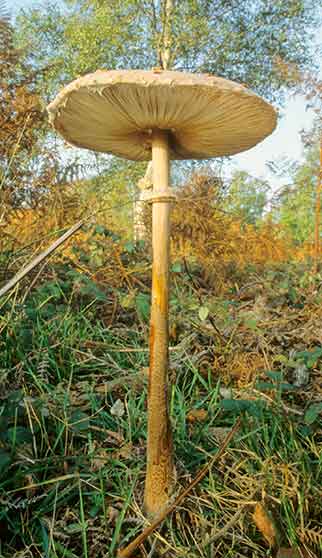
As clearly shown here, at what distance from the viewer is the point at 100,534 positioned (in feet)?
4.73

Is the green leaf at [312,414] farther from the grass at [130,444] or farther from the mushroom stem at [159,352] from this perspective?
the mushroom stem at [159,352]

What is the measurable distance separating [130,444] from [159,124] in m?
1.17

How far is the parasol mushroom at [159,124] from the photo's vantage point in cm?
128

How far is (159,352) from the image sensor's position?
156 cm

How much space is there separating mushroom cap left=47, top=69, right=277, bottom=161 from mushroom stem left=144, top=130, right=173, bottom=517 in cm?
14

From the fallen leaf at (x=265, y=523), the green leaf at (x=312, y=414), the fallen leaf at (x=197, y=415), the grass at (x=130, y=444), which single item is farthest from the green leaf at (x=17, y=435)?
the green leaf at (x=312, y=414)

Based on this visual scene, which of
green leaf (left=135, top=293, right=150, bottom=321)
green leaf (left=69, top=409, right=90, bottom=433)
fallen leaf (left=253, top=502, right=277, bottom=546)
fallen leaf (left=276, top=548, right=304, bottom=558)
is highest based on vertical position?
green leaf (left=135, top=293, right=150, bottom=321)

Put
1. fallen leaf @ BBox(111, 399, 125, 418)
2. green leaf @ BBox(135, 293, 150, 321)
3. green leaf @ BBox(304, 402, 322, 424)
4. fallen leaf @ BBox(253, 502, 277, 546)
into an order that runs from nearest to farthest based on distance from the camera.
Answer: fallen leaf @ BBox(253, 502, 277, 546), green leaf @ BBox(304, 402, 322, 424), fallen leaf @ BBox(111, 399, 125, 418), green leaf @ BBox(135, 293, 150, 321)

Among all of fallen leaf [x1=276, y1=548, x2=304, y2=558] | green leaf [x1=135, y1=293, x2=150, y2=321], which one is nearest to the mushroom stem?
fallen leaf [x1=276, y1=548, x2=304, y2=558]

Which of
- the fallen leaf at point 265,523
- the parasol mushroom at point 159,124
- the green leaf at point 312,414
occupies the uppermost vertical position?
the parasol mushroom at point 159,124

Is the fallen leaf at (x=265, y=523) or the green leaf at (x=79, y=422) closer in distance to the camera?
the fallen leaf at (x=265, y=523)

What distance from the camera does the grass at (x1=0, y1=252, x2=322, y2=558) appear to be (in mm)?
1433

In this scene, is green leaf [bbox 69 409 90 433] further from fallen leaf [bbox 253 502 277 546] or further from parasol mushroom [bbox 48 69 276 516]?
fallen leaf [bbox 253 502 277 546]

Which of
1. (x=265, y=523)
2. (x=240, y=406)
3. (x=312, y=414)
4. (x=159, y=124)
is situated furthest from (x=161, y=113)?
(x=265, y=523)
